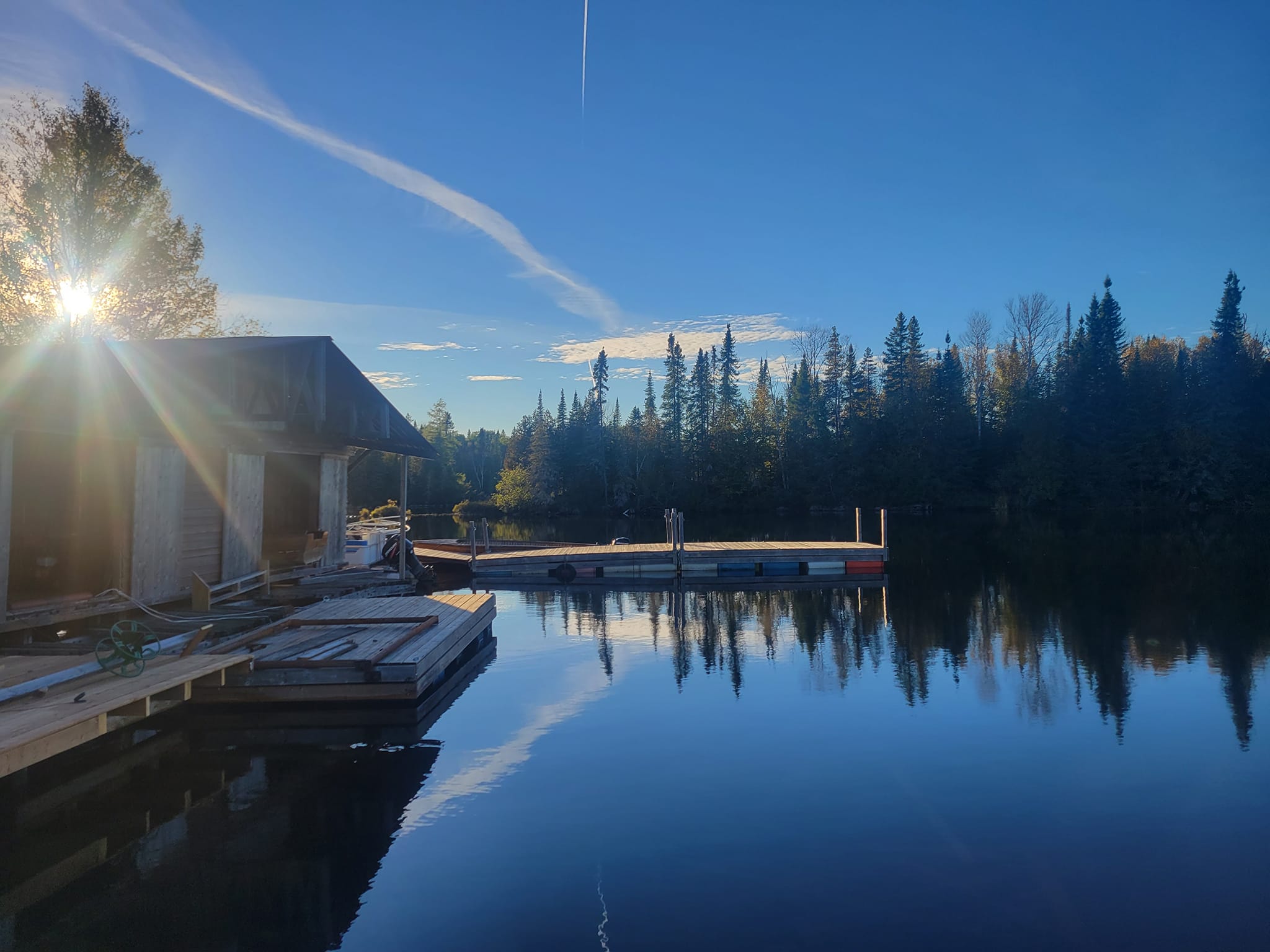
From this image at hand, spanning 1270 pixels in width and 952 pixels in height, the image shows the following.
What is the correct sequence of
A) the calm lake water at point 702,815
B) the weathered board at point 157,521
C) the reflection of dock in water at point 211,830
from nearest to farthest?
the reflection of dock in water at point 211,830 → the calm lake water at point 702,815 → the weathered board at point 157,521

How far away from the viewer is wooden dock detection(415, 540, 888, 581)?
2473 cm

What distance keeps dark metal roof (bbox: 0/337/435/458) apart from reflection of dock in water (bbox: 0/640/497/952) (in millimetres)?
4179

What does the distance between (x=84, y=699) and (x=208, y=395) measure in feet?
22.8

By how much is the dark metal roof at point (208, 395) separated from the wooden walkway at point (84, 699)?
322cm

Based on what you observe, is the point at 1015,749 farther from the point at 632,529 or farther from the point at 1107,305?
the point at 1107,305

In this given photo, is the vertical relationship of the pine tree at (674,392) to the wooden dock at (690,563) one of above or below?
above

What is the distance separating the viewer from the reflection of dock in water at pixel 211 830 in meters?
5.25

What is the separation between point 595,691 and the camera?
38.6 feet

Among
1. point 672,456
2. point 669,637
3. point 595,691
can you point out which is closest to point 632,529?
point 672,456

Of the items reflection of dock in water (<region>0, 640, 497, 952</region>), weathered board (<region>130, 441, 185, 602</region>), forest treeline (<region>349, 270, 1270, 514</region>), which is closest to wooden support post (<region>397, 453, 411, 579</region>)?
weathered board (<region>130, 441, 185, 602</region>)

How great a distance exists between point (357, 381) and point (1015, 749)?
13320 mm

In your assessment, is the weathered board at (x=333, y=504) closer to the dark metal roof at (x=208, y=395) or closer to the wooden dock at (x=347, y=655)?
the dark metal roof at (x=208, y=395)

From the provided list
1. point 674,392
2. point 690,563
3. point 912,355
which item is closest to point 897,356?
point 912,355

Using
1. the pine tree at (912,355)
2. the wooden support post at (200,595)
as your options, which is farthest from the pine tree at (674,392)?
the wooden support post at (200,595)
